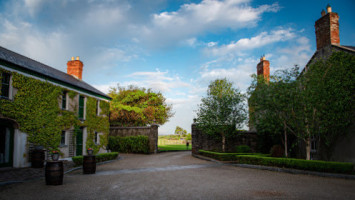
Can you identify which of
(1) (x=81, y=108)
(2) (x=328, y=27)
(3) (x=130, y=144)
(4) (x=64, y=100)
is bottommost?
(3) (x=130, y=144)

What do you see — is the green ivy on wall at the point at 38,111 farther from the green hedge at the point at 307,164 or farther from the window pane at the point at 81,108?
the green hedge at the point at 307,164

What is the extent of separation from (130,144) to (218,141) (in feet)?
33.1

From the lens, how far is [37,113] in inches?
559

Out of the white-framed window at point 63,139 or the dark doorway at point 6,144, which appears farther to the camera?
the white-framed window at point 63,139

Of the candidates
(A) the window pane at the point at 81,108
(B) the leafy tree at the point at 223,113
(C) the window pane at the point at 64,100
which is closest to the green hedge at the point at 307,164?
(B) the leafy tree at the point at 223,113

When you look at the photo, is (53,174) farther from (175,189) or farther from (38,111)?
(38,111)

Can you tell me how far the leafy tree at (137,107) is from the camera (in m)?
34.3

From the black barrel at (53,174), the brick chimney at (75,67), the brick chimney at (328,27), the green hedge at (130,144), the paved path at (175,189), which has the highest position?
the brick chimney at (328,27)

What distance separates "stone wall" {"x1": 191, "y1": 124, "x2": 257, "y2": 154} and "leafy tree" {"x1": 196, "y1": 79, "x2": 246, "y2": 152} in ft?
4.27

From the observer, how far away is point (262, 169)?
43.7ft

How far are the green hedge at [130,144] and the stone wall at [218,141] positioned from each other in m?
5.63

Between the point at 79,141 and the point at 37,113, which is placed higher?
the point at 37,113

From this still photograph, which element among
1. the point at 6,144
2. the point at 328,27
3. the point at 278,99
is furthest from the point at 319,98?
the point at 6,144

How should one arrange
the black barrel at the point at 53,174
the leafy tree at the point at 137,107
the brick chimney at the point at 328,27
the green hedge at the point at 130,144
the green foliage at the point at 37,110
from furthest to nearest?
the leafy tree at the point at 137,107 < the green hedge at the point at 130,144 < the brick chimney at the point at 328,27 < the green foliage at the point at 37,110 < the black barrel at the point at 53,174
